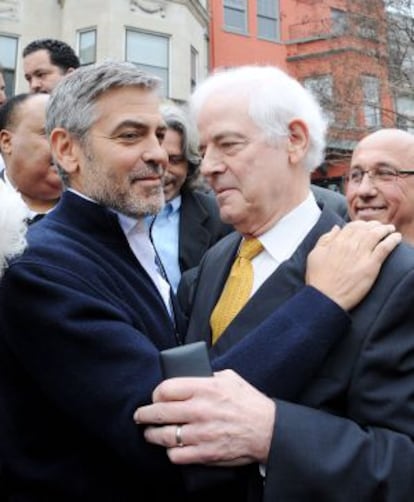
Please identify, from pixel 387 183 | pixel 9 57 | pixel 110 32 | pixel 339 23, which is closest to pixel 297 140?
pixel 387 183

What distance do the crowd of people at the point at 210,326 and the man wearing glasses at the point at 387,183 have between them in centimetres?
114

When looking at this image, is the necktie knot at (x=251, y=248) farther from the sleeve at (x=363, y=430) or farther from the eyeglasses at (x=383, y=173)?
the eyeglasses at (x=383, y=173)

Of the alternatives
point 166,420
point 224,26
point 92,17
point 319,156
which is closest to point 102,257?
point 166,420

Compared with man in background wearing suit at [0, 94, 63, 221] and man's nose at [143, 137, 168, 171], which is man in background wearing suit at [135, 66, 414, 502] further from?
man in background wearing suit at [0, 94, 63, 221]

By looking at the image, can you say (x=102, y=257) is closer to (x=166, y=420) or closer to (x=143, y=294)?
(x=143, y=294)

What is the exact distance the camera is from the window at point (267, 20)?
21781 millimetres

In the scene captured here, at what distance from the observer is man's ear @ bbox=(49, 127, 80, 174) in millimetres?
2000

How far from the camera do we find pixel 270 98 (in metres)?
2.03

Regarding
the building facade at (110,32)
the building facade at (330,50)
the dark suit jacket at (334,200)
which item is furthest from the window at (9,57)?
the dark suit jacket at (334,200)

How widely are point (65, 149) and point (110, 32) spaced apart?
46.6 feet

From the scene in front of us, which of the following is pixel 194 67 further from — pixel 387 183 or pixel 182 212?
pixel 387 183

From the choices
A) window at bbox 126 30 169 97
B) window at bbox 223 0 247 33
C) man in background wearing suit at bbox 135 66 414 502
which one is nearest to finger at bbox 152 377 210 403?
man in background wearing suit at bbox 135 66 414 502

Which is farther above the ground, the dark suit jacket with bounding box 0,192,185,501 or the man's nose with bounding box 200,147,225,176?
the man's nose with bounding box 200,147,225,176

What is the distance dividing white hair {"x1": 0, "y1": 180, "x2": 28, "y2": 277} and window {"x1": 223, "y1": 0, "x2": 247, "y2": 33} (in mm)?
20695
